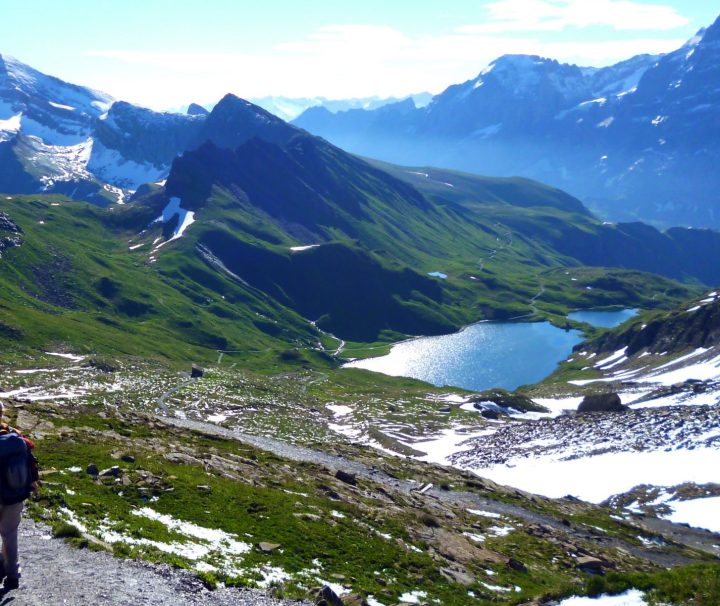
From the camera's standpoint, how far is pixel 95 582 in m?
20.0

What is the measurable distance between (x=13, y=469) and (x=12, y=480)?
0.28 meters

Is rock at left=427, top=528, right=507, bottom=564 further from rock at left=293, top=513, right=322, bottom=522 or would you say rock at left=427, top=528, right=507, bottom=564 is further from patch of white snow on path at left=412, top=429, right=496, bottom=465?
patch of white snow on path at left=412, top=429, right=496, bottom=465

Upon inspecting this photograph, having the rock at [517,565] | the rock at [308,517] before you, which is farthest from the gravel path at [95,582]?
the rock at [517,565]

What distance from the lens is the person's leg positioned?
17109 mm

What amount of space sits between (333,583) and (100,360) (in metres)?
129

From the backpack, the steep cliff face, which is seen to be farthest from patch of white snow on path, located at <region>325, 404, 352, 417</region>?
the backpack

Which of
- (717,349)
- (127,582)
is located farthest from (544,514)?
(717,349)

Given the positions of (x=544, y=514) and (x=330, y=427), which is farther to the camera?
(x=330, y=427)

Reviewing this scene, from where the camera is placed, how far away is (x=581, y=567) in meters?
39.1

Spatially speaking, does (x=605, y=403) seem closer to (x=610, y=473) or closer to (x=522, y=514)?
(x=610, y=473)

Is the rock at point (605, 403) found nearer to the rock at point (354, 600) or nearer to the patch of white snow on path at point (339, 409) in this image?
the patch of white snow on path at point (339, 409)

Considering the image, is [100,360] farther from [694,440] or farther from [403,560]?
[403,560]

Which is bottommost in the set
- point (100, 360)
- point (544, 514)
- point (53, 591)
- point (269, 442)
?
point (100, 360)

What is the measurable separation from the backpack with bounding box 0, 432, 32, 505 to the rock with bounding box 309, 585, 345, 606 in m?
10.3
